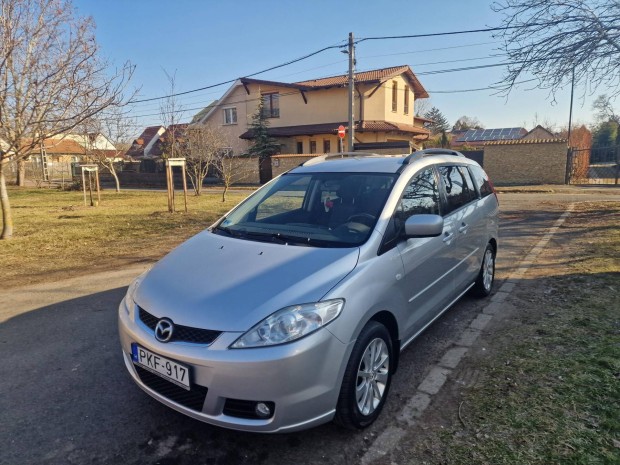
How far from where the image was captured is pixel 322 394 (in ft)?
7.58

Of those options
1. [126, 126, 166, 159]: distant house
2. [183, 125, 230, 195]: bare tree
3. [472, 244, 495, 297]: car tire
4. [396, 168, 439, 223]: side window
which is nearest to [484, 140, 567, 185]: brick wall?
[183, 125, 230, 195]: bare tree

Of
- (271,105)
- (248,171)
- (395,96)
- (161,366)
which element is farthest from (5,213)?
(395,96)

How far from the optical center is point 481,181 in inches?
204

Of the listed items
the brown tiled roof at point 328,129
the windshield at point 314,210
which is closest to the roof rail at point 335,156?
the windshield at point 314,210

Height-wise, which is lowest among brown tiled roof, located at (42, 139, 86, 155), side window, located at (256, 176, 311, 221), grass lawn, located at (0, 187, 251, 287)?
grass lawn, located at (0, 187, 251, 287)

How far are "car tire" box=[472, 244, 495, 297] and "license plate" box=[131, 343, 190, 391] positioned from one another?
3.69 m

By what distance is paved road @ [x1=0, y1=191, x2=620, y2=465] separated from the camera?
244cm

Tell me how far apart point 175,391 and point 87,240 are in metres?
7.97

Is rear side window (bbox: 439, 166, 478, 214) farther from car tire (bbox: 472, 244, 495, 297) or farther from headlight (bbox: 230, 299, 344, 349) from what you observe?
headlight (bbox: 230, 299, 344, 349)

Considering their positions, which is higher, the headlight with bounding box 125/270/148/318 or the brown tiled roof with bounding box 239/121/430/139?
the brown tiled roof with bounding box 239/121/430/139

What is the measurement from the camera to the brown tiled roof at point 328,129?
2788cm

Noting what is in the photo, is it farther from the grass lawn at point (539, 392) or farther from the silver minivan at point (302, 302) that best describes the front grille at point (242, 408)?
the grass lawn at point (539, 392)

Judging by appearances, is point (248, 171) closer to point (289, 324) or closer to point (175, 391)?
point (175, 391)

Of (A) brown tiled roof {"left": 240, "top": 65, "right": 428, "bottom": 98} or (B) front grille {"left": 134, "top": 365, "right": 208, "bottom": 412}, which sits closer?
(B) front grille {"left": 134, "top": 365, "right": 208, "bottom": 412}
